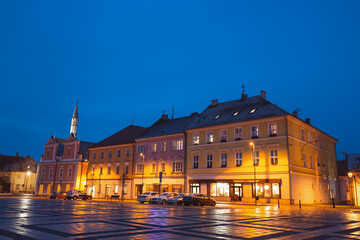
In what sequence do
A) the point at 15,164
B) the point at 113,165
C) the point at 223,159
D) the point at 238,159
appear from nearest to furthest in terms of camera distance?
the point at 238,159, the point at 223,159, the point at 113,165, the point at 15,164

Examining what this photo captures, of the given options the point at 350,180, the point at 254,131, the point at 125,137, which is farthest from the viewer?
the point at 125,137

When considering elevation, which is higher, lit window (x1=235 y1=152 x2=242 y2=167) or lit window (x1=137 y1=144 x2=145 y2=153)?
lit window (x1=137 y1=144 x2=145 y2=153)

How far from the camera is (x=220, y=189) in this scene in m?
45.3

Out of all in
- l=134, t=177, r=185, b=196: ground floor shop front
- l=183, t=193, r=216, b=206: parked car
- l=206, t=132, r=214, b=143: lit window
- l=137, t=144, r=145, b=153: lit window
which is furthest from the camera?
l=137, t=144, r=145, b=153: lit window

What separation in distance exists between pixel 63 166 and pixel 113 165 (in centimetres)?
1599

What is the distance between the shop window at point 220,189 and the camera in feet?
146

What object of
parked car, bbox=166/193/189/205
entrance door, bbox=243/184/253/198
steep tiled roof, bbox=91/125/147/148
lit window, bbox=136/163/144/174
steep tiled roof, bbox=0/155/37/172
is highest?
steep tiled roof, bbox=91/125/147/148

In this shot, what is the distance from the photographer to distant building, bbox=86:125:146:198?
58.0 m

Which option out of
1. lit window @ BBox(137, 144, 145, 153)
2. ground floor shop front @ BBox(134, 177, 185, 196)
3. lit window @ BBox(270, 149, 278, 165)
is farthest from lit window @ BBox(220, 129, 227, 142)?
lit window @ BBox(137, 144, 145, 153)

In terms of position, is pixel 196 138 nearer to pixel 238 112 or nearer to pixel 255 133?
pixel 238 112

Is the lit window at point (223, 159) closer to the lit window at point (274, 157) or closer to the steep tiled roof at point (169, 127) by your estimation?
the lit window at point (274, 157)

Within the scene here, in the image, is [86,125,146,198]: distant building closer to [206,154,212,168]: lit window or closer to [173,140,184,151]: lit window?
[173,140,184,151]: lit window

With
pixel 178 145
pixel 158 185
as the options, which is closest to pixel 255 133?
pixel 178 145

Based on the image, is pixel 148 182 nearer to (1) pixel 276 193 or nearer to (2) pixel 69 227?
(1) pixel 276 193
